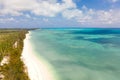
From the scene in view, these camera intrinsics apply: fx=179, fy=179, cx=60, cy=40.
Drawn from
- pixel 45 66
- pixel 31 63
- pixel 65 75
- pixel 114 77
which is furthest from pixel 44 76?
pixel 114 77

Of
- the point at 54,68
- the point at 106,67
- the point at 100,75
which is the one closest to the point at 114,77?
the point at 100,75

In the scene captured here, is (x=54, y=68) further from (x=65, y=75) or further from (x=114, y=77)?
(x=114, y=77)

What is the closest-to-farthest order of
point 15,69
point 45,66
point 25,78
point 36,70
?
point 25,78, point 15,69, point 36,70, point 45,66

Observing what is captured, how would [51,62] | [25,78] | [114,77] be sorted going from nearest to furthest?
[25,78], [114,77], [51,62]

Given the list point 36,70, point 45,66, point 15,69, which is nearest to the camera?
point 15,69

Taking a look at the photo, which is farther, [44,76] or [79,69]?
[79,69]

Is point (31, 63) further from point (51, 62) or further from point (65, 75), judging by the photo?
point (65, 75)

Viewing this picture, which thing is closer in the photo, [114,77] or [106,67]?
[114,77]

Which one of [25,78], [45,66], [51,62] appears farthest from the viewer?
[51,62]

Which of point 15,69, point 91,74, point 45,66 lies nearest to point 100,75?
point 91,74
